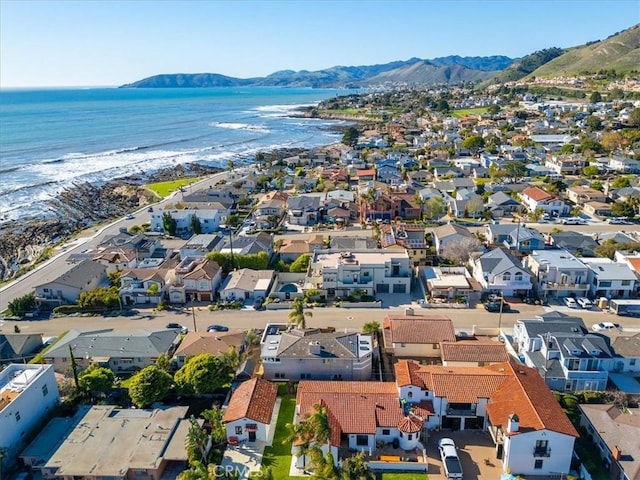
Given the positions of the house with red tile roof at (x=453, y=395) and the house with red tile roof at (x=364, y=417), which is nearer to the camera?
the house with red tile roof at (x=364, y=417)

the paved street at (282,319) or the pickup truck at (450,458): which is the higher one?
the pickup truck at (450,458)

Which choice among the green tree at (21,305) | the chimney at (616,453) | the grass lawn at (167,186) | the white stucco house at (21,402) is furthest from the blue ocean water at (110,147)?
the chimney at (616,453)

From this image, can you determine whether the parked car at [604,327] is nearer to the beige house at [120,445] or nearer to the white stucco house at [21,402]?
the beige house at [120,445]

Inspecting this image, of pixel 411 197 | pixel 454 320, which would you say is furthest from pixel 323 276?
pixel 411 197

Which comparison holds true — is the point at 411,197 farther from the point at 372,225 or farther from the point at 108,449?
the point at 108,449

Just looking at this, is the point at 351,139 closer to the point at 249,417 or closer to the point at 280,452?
the point at 249,417

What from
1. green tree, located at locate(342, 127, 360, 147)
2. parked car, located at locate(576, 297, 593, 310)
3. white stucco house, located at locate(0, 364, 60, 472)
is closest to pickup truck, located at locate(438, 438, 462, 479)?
white stucco house, located at locate(0, 364, 60, 472)

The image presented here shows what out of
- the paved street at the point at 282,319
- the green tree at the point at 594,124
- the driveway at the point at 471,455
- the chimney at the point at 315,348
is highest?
the green tree at the point at 594,124
